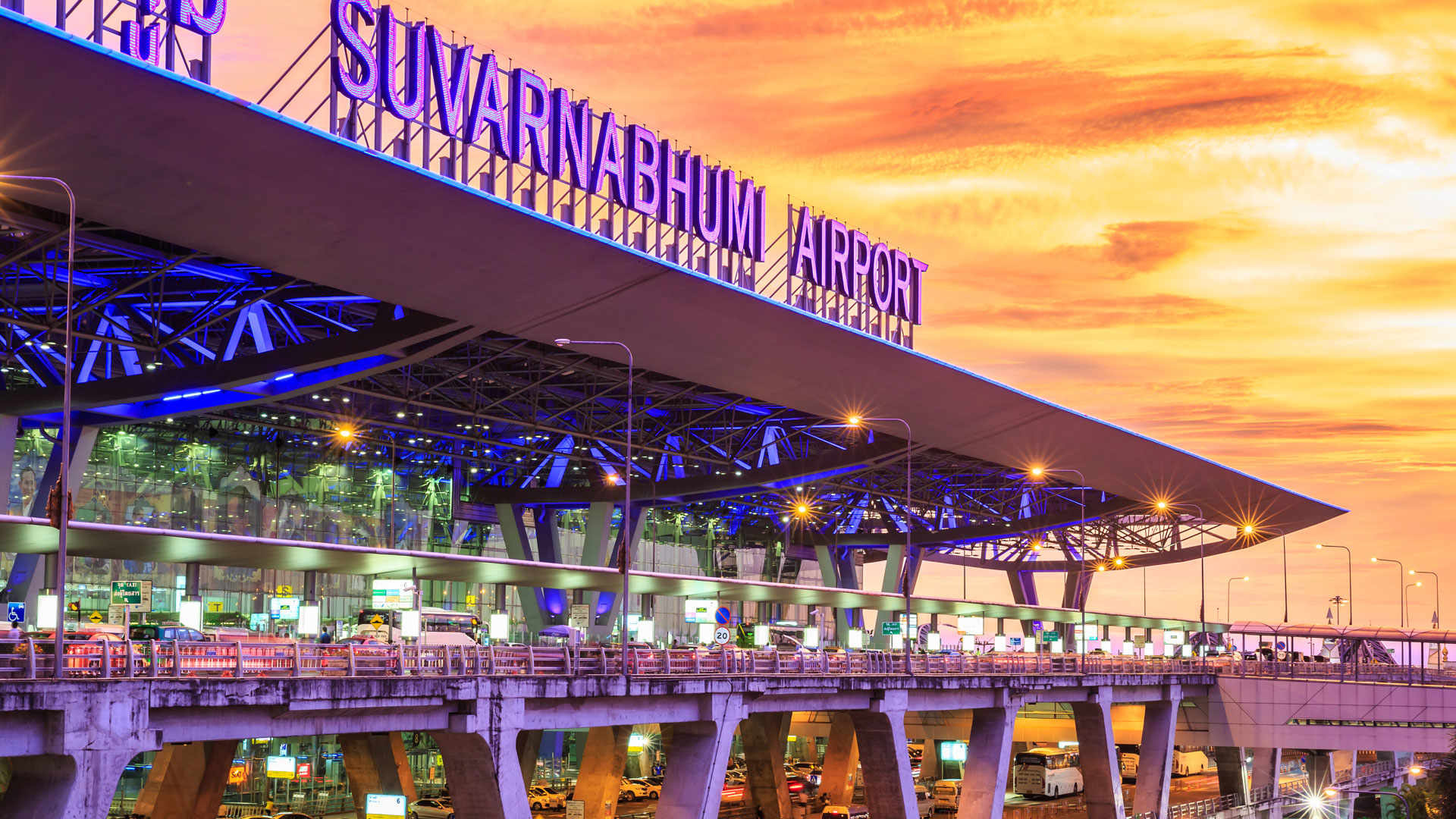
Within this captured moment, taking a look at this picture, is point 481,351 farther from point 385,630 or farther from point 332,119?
point 332,119

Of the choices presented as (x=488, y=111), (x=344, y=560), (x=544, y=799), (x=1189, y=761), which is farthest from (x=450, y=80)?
(x=1189, y=761)

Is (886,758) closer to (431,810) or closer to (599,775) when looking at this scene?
(599,775)

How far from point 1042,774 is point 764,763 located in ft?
94.4

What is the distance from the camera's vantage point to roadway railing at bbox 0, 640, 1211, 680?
1174 inches

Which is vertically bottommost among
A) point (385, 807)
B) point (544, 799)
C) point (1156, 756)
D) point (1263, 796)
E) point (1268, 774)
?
point (1263, 796)

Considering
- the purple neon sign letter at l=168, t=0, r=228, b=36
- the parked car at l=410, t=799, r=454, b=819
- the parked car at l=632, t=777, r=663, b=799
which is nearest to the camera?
the purple neon sign letter at l=168, t=0, r=228, b=36

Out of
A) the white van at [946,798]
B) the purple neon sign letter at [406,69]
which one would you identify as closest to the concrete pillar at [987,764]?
the white van at [946,798]

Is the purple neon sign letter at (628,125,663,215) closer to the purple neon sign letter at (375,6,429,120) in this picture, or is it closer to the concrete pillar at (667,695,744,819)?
the purple neon sign letter at (375,6,429,120)

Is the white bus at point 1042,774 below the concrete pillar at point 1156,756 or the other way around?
below

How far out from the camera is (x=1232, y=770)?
3406 inches

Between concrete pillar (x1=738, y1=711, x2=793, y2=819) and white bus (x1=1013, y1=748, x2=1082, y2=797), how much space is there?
980 inches

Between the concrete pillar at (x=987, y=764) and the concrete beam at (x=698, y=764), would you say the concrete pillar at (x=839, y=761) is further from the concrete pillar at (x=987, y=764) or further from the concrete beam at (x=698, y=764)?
the concrete beam at (x=698, y=764)

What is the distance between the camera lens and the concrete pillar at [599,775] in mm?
63469

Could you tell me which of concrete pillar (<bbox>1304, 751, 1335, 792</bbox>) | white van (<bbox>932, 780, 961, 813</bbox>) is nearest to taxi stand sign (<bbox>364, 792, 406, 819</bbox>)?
white van (<bbox>932, 780, 961, 813</bbox>)
